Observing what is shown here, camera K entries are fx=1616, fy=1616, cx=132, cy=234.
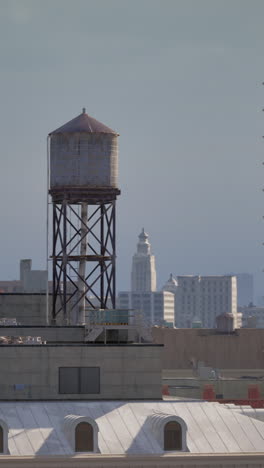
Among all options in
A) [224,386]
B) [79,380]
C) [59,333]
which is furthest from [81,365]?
[224,386]

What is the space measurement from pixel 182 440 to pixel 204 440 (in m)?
1.73

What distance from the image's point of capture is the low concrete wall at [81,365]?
311 feet

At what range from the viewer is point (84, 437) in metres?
86.4

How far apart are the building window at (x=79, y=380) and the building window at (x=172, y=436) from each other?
9158 millimetres

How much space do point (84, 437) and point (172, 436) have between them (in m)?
4.96

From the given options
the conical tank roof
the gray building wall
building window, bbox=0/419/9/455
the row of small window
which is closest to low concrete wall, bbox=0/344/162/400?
the row of small window

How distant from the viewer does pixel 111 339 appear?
100 m

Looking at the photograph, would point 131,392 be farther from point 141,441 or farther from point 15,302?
point 15,302

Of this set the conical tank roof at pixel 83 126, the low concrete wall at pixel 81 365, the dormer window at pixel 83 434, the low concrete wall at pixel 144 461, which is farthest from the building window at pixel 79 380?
the conical tank roof at pixel 83 126

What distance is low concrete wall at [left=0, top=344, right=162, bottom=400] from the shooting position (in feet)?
311

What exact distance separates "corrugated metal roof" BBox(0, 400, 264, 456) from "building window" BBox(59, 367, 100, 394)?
8.37 ft

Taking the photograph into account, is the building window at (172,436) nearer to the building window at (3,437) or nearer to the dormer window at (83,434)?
the dormer window at (83,434)

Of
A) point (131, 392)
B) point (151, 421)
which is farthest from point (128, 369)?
point (151, 421)

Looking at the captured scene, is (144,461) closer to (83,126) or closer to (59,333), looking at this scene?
(59,333)
